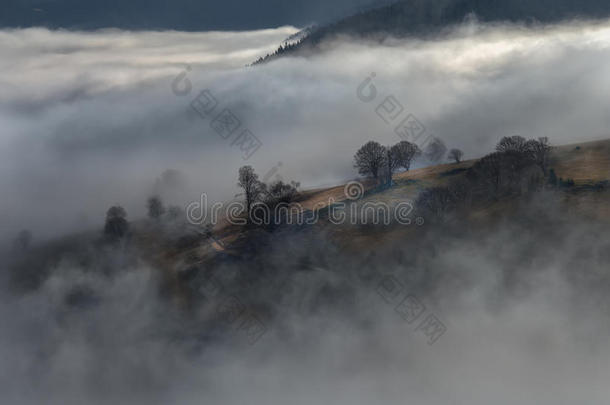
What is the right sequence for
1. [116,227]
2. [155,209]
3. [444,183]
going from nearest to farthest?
[444,183], [116,227], [155,209]

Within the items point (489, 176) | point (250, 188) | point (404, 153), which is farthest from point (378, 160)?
point (250, 188)

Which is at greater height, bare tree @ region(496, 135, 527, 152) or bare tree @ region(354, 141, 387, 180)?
bare tree @ region(354, 141, 387, 180)

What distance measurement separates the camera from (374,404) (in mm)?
108312

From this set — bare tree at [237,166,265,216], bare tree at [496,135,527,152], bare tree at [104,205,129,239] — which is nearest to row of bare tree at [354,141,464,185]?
bare tree at [496,135,527,152]

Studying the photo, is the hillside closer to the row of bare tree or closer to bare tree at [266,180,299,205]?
the row of bare tree

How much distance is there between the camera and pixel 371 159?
150 meters

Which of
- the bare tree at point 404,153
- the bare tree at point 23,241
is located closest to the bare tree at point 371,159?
the bare tree at point 404,153

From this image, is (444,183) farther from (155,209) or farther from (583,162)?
(155,209)

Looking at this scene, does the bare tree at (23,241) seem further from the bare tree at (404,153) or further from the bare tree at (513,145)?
the bare tree at (513,145)

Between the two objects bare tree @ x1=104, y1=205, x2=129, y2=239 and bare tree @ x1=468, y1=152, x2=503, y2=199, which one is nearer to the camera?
bare tree @ x1=468, y1=152, x2=503, y2=199

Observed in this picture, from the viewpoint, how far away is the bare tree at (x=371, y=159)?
492ft

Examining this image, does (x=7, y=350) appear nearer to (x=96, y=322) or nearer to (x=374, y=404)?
(x=96, y=322)

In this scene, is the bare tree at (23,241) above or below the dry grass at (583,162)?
above

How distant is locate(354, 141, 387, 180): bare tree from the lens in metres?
150
